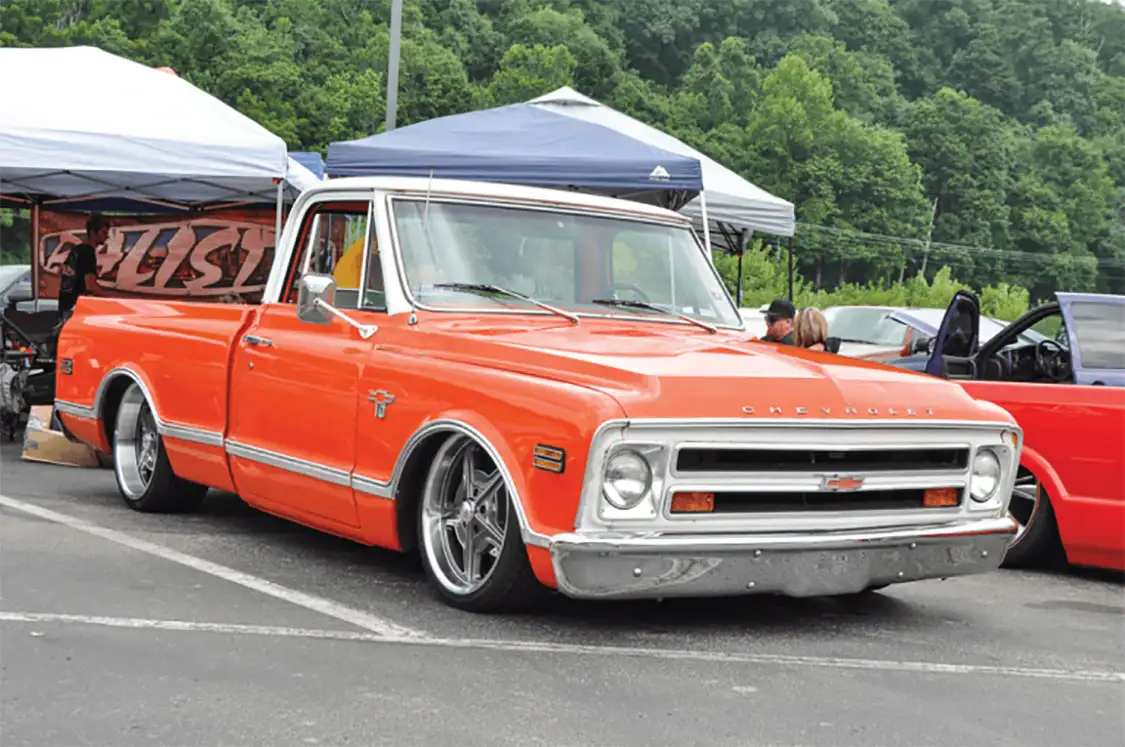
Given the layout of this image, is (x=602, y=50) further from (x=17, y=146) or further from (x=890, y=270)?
(x=17, y=146)

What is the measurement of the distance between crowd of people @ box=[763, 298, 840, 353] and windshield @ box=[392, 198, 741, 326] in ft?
9.56

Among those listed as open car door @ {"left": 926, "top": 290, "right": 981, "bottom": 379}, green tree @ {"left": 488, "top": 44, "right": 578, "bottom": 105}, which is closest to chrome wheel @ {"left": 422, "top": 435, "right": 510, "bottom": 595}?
open car door @ {"left": 926, "top": 290, "right": 981, "bottom": 379}

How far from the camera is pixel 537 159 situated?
1307 centimetres

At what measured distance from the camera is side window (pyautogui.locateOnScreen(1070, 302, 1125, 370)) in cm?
884

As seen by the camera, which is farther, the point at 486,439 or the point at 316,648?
the point at 486,439

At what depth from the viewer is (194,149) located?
12375 millimetres

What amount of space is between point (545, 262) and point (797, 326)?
376 cm

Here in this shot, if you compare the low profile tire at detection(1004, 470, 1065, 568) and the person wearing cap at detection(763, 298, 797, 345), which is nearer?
the low profile tire at detection(1004, 470, 1065, 568)

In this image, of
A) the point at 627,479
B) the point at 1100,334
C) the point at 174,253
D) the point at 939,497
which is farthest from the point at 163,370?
the point at 174,253

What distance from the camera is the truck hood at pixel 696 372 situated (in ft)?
18.5

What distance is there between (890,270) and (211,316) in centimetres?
10766

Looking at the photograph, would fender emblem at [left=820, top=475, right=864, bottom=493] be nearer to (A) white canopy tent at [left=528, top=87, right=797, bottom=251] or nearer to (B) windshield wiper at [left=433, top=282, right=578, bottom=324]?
(B) windshield wiper at [left=433, top=282, right=578, bottom=324]

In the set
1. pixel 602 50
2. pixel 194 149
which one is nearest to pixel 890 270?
pixel 602 50

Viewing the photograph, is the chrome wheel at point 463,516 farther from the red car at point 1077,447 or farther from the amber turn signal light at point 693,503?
the red car at point 1077,447
